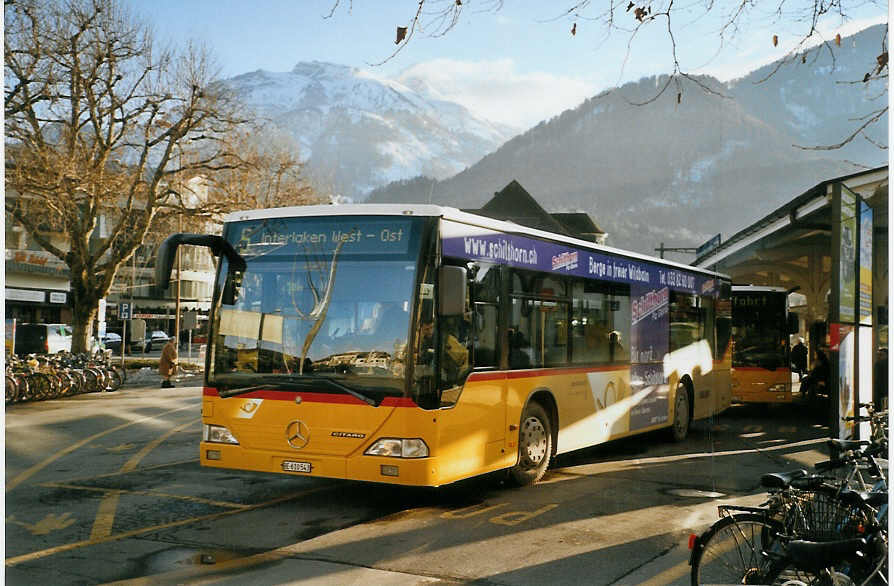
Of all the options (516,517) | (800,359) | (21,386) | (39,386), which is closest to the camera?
(516,517)

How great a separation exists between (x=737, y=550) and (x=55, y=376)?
855 inches

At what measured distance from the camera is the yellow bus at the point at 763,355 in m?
23.4

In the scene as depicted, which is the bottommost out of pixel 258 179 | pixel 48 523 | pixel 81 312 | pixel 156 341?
pixel 48 523

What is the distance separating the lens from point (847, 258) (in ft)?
39.2

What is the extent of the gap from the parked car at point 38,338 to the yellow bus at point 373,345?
2369cm

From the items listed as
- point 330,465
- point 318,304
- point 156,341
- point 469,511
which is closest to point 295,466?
point 330,465

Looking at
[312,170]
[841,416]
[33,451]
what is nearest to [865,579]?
[841,416]

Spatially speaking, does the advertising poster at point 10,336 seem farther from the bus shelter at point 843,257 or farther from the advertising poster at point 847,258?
the advertising poster at point 847,258

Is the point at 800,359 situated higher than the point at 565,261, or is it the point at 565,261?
the point at 565,261

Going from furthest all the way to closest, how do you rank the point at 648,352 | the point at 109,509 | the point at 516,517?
the point at 648,352 → the point at 109,509 → the point at 516,517

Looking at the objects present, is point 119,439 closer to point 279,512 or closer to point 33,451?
point 33,451

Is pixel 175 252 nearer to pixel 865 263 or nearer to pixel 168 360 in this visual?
pixel 865 263

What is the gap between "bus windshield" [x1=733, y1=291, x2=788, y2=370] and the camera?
23.4 metres

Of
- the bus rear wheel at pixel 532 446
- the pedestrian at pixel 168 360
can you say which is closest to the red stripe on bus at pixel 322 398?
the bus rear wheel at pixel 532 446
